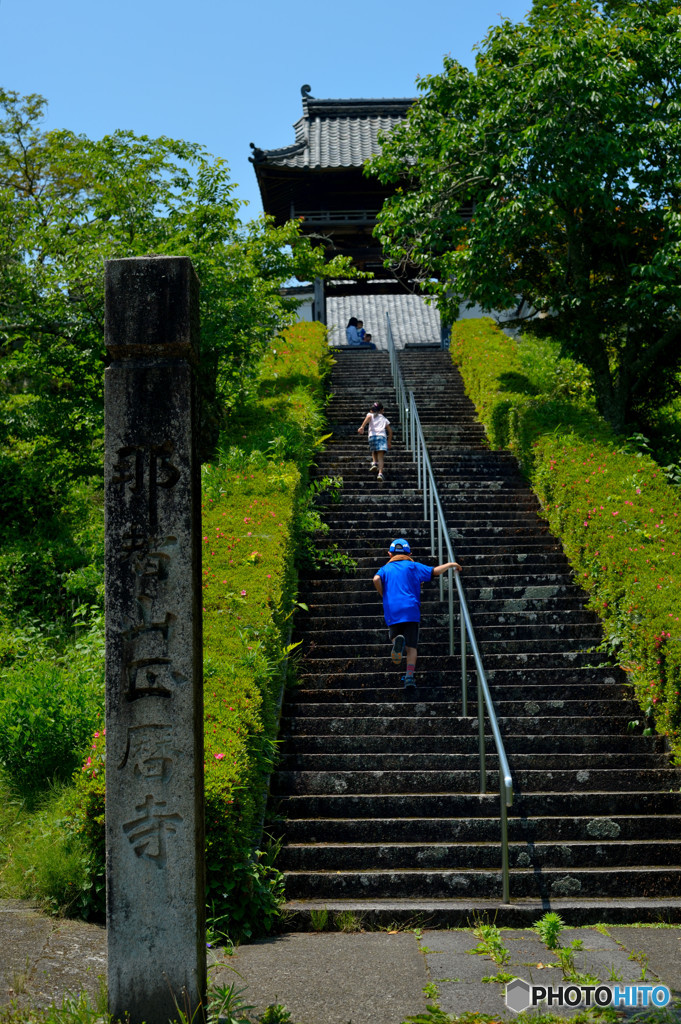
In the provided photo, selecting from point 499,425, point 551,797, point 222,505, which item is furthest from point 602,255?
point 551,797

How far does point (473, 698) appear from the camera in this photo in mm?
8758

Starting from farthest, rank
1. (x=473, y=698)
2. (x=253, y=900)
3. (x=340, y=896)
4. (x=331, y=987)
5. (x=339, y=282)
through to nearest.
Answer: (x=339, y=282) → (x=473, y=698) → (x=340, y=896) → (x=253, y=900) → (x=331, y=987)

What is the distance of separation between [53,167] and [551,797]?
18085 millimetres

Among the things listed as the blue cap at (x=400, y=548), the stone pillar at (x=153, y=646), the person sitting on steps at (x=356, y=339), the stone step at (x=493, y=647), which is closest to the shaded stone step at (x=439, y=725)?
the stone step at (x=493, y=647)

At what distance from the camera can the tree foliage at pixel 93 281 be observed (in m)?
Result: 12.7

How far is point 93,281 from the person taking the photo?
1250 centimetres

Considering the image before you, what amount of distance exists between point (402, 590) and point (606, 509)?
3191 millimetres

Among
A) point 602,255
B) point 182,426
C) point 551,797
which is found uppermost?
point 602,255

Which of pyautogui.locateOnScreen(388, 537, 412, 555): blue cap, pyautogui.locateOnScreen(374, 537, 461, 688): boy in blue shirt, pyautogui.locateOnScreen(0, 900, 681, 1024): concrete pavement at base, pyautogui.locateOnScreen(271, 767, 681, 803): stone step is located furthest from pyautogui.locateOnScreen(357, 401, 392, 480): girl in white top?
pyautogui.locateOnScreen(0, 900, 681, 1024): concrete pavement at base

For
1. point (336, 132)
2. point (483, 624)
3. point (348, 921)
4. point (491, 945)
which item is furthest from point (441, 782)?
point (336, 132)

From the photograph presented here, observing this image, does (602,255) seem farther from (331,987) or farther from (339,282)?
(339,282)

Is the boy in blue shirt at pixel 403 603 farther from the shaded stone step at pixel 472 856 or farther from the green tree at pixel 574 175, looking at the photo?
the green tree at pixel 574 175

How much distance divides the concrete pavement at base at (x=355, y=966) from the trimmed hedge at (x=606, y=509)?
2.72 m

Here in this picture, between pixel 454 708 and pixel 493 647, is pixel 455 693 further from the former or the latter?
pixel 493 647
